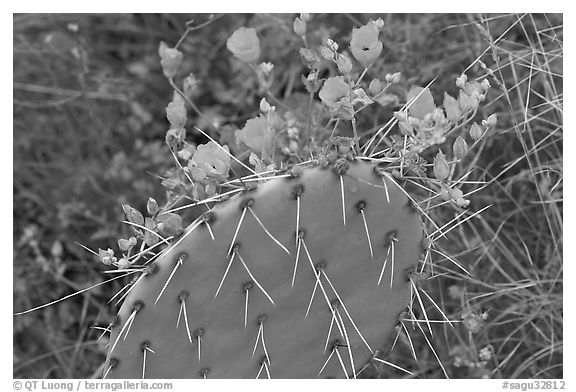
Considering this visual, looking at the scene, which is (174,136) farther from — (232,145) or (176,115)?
(232,145)

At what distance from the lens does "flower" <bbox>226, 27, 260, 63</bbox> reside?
1.09 meters

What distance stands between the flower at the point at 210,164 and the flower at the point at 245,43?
0.15 meters

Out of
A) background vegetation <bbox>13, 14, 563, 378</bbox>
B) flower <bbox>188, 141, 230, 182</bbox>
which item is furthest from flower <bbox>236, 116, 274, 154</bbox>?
background vegetation <bbox>13, 14, 563, 378</bbox>

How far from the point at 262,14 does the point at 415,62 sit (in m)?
0.35

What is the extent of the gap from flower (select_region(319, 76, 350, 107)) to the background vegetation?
1.01 feet

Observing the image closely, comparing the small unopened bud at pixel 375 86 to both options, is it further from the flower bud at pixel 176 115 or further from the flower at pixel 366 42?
the flower bud at pixel 176 115

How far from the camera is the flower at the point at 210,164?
103 centimetres

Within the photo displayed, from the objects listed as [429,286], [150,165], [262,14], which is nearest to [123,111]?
[150,165]

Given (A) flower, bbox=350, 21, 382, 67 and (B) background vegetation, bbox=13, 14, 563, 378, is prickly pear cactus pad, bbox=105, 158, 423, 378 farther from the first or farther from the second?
(B) background vegetation, bbox=13, 14, 563, 378

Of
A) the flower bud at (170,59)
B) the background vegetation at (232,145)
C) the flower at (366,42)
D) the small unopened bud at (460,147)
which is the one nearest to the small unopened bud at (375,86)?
the flower at (366,42)

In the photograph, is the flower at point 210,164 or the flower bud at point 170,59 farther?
the flower bud at point 170,59

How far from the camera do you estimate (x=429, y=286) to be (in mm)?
1547

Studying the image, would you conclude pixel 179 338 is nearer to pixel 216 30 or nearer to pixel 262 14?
pixel 262 14

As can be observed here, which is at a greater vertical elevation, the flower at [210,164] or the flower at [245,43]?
the flower at [245,43]
